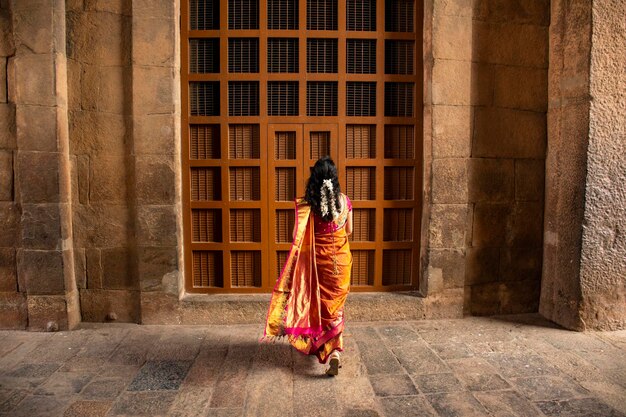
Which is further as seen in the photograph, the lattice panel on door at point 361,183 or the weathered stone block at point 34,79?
the lattice panel on door at point 361,183

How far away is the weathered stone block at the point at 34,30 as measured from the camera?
3977mm

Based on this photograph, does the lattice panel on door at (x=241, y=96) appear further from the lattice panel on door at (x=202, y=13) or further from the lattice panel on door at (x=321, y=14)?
the lattice panel on door at (x=321, y=14)

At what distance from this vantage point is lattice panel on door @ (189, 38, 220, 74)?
4426 mm

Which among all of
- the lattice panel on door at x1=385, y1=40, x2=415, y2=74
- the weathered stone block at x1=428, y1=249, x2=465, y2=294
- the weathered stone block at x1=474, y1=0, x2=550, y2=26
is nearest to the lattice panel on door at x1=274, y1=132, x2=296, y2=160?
the lattice panel on door at x1=385, y1=40, x2=415, y2=74

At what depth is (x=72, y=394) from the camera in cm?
292

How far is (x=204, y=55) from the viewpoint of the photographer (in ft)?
14.6

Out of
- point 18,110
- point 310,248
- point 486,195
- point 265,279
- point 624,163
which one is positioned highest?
point 18,110

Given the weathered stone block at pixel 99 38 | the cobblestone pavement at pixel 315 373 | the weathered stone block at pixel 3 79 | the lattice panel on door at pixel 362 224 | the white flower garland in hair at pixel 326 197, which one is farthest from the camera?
the lattice panel on door at pixel 362 224

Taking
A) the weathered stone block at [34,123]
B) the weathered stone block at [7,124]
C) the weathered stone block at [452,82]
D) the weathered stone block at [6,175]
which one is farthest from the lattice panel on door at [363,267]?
the weathered stone block at [7,124]

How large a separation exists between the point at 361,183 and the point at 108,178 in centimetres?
263

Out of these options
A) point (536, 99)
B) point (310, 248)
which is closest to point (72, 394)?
point (310, 248)

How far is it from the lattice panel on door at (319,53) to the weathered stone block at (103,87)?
1.87 meters

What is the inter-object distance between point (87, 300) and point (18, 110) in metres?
1.98

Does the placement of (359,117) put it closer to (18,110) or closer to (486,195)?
(486,195)
